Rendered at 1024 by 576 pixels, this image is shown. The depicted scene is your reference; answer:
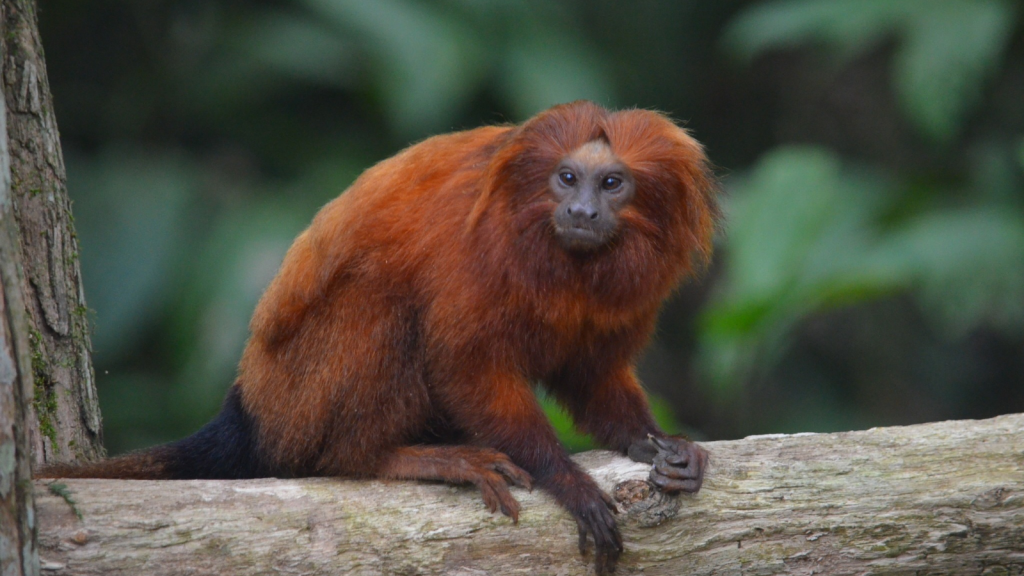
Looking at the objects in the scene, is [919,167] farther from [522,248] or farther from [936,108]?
[522,248]

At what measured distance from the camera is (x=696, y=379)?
32.8 feet

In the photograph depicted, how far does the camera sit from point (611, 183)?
4.15m

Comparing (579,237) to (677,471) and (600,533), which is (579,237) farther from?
(600,533)

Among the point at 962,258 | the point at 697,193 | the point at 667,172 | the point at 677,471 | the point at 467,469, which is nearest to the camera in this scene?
the point at 677,471

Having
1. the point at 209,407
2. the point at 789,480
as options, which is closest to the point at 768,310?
the point at 789,480

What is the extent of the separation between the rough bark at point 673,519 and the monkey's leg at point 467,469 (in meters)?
0.05

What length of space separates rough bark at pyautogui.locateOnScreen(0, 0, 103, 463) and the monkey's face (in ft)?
6.32

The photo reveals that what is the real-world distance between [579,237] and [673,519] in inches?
43.7

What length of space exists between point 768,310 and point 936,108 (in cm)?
226

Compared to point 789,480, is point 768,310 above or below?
above

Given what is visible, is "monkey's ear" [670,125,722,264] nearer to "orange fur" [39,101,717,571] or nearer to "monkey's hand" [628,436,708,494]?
"orange fur" [39,101,717,571]

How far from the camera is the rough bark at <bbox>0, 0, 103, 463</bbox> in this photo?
3.91 metres

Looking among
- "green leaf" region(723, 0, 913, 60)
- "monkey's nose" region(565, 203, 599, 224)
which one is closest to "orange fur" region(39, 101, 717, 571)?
"monkey's nose" region(565, 203, 599, 224)

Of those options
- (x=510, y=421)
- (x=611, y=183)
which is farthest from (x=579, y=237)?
(x=510, y=421)
